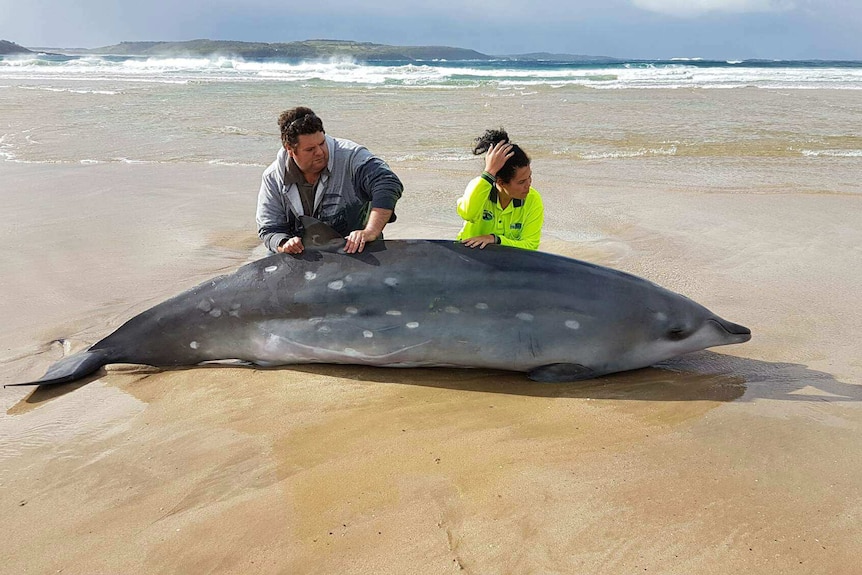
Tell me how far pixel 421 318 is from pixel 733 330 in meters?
2.03

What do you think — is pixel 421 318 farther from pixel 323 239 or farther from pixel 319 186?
pixel 319 186

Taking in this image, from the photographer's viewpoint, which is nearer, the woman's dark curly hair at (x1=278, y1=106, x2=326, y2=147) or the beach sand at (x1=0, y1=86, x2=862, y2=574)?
the beach sand at (x1=0, y1=86, x2=862, y2=574)

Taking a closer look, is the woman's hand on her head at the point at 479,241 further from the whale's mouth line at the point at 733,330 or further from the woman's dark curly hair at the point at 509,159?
the whale's mouth line at the point at 733,330

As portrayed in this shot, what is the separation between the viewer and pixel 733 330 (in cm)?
453

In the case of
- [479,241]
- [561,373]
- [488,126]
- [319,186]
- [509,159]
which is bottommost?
[561,373]

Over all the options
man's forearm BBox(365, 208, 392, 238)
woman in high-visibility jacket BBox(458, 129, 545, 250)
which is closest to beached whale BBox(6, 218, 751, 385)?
man's forearm BBox(365, 208, 392, 238)

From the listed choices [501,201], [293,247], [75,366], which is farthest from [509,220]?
[75,366]

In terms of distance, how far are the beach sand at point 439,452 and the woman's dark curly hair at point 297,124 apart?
164cm

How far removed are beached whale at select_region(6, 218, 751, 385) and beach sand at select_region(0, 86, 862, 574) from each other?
16cm

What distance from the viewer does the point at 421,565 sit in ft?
8.79

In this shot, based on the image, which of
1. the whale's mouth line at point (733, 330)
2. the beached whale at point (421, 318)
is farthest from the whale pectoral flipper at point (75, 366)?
the whale's mouth line at point (733, 330)

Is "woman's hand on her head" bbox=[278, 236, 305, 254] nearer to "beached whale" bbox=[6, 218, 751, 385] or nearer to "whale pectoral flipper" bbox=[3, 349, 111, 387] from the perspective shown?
"beached whale" bbox=[6, 218, 751, 385]

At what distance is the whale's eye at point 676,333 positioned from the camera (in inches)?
177

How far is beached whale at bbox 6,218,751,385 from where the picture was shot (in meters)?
4.43
